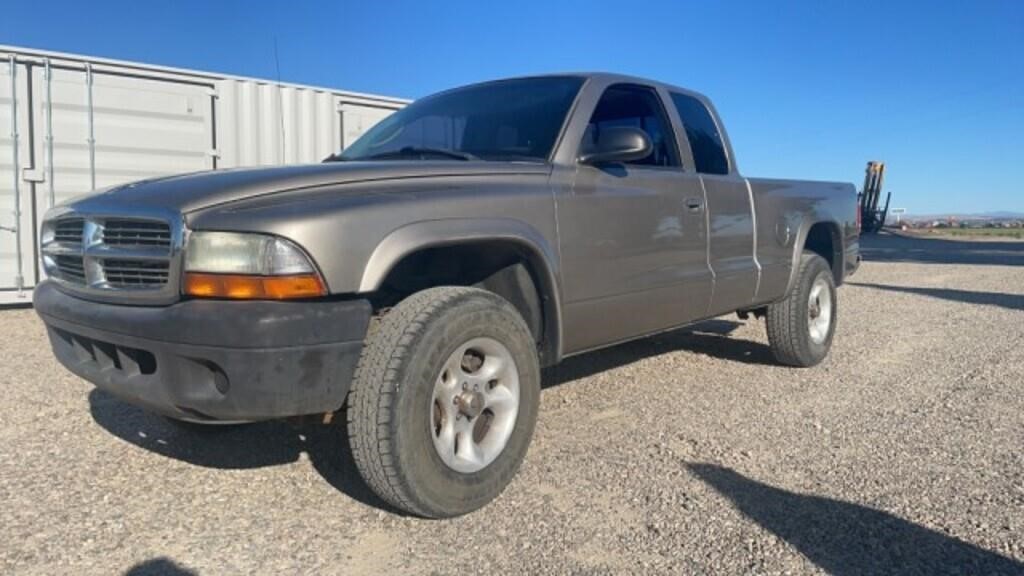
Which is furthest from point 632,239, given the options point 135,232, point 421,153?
point 135,232

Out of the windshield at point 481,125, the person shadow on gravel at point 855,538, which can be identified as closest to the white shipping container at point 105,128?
the windshield at point 481,125

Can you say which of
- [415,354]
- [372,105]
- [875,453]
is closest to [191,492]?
[415,354]

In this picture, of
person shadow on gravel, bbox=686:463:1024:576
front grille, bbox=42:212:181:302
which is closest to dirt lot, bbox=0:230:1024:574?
person shadow on gravel, bbox=686:463:1024:576

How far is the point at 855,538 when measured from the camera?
284cm

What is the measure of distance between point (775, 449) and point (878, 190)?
104 ft

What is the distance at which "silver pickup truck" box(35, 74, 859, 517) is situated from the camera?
256 cm

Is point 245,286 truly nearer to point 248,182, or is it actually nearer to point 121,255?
point 248,182

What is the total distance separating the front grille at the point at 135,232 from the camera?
2688mm

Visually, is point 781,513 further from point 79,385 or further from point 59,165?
point 59,165

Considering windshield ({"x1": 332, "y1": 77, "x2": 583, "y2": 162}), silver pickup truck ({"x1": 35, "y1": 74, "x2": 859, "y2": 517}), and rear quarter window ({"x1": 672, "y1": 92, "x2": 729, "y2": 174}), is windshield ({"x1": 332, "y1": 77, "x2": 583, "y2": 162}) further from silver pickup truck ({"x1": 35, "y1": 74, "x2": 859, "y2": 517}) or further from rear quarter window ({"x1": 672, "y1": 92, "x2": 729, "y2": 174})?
rear quarter window ({"x1": 672, "y1": 92, "x2": 729, "y2": 174})

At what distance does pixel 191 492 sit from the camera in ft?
10.8

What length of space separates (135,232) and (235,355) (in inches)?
28.3

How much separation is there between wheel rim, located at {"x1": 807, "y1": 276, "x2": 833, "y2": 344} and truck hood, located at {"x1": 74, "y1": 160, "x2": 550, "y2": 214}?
352 cm

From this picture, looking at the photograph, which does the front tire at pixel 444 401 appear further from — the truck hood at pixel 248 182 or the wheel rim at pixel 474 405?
the truck hood at pixel 248 182
